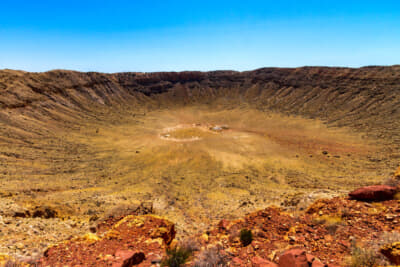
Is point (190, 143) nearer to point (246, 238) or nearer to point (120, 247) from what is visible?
point (246, 238)

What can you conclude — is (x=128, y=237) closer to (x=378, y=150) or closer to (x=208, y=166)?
(x=208, y=166)

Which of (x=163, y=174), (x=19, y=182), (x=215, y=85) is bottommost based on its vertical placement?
(x=163, y=174)

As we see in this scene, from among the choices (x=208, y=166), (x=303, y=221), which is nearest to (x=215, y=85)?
(x=208, y=166)

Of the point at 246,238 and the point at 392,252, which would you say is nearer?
the point at 392,252

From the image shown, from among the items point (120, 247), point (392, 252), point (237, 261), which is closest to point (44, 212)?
point (120, 247)

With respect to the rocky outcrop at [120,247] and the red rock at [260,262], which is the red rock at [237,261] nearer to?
the red rock at [260,262]

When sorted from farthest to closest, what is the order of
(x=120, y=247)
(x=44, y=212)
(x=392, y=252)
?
1. (x=44, y=212)
2. (x=120, y=247)
3. (x=392, y=252)

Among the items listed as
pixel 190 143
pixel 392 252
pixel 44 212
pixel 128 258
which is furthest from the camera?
pixel 190 143
